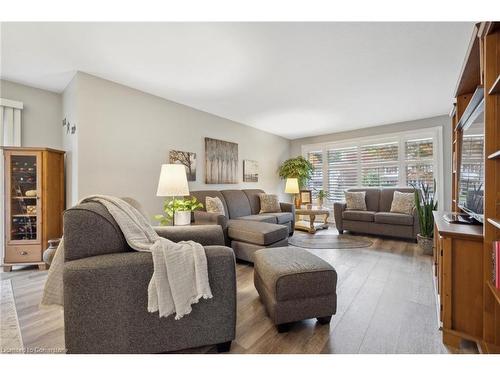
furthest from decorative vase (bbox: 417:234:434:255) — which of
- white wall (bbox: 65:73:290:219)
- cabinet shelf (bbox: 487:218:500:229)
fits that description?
white wall (bbox: 65:73:290:219)

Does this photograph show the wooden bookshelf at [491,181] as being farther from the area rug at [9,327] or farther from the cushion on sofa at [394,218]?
the cushion on sofa at [394,218]

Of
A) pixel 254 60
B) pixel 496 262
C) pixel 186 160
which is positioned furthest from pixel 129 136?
pixel 496 262

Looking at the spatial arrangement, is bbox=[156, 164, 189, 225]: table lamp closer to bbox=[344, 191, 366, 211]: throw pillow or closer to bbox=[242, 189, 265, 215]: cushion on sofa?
bbox=[242, 189, 265, 215]: cushion on sofa

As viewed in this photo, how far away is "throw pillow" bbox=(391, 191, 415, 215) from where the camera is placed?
3.99m

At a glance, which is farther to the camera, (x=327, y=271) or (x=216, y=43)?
(x=216, y=43)

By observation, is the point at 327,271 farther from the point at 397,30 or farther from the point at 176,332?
the point at 397,30

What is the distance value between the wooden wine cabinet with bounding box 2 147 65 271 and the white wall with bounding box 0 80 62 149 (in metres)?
0.57

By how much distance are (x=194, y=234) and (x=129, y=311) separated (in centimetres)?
81

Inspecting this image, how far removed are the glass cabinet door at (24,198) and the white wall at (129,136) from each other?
1.65ft

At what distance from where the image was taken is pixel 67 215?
114 cm

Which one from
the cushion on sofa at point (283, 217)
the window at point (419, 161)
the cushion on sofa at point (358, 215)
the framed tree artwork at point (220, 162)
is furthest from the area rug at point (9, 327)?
the window at point (419, 161)

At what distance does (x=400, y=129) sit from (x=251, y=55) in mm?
4073

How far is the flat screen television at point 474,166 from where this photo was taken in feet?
4.90
